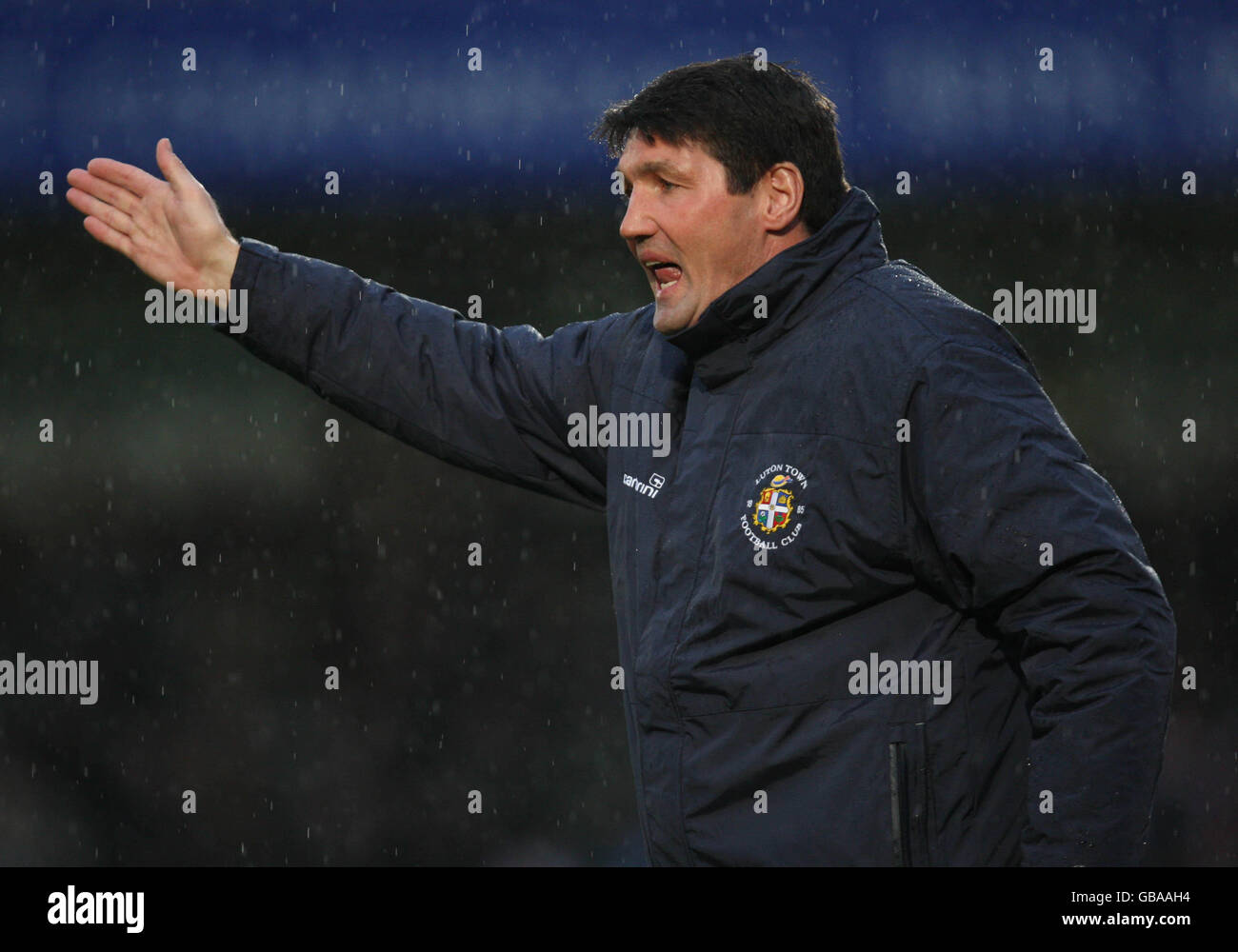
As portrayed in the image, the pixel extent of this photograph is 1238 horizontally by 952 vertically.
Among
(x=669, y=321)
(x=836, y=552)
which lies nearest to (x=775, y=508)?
(x=836, y=552)

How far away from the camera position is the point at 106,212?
257 cm

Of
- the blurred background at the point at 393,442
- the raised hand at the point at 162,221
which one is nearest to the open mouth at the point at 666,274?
the raised hand at the point at 162,221

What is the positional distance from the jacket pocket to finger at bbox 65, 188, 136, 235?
4.79ft

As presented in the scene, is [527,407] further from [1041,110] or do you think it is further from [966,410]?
[1041,110]

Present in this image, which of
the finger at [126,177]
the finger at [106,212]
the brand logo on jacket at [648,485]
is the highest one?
the finger at [126,177]

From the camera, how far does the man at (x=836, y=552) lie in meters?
1.91

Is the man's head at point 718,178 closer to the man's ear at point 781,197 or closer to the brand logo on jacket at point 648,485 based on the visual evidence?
the man's ear at point 781,197

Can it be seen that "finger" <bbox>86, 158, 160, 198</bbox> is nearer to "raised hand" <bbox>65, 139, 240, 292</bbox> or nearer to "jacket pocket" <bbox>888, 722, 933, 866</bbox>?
"raised hand" <bbox>65, 139, 240, 292</bbox>

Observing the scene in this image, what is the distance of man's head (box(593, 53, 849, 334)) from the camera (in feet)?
7.55

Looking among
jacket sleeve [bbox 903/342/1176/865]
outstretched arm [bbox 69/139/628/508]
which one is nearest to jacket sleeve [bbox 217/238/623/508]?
outstretched arm [bbox 69/139/628/508]

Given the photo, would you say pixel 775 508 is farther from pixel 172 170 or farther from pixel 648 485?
pixel 172 170

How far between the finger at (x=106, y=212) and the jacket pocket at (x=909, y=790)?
146 centimetres

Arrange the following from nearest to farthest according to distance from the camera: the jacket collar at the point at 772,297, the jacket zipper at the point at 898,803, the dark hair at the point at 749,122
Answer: the jacket zipper at the point at 898,803 → the jacket collar at the point at 772,297 → the dark hair at the point at 749,122

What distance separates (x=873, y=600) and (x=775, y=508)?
6.8 inches
